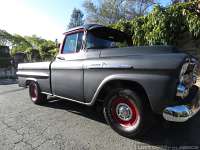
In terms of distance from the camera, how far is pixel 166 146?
317 cm

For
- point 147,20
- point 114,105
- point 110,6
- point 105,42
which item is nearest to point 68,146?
point 114,105

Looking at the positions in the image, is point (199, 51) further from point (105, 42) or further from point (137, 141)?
point (137, 141)

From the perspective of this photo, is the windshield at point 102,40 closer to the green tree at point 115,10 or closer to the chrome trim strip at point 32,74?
the chrome trim strip at point 32,74

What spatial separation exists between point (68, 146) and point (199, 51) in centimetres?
651

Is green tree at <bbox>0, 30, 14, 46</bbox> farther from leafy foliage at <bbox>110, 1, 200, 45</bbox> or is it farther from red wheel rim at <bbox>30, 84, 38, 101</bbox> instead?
red wheel rim at <bbox>30, 84, 38, 101</bbox>

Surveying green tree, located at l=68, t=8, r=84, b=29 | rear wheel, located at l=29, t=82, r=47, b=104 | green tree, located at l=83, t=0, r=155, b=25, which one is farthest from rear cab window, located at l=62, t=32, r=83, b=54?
green tree, located at l=68, t=8, r=84, b=29

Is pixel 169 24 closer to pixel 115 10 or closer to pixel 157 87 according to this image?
pixel 157 87

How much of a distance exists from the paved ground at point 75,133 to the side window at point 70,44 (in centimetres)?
146

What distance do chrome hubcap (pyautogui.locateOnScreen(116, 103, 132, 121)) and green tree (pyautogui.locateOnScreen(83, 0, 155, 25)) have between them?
2731cm

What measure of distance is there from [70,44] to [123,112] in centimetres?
210

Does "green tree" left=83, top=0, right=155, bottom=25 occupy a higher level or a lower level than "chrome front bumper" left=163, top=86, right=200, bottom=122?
higher

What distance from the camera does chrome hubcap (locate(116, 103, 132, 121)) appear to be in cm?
346

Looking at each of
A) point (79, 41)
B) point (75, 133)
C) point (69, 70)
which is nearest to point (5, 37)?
point (79, 41)

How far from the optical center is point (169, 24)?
7.76m
